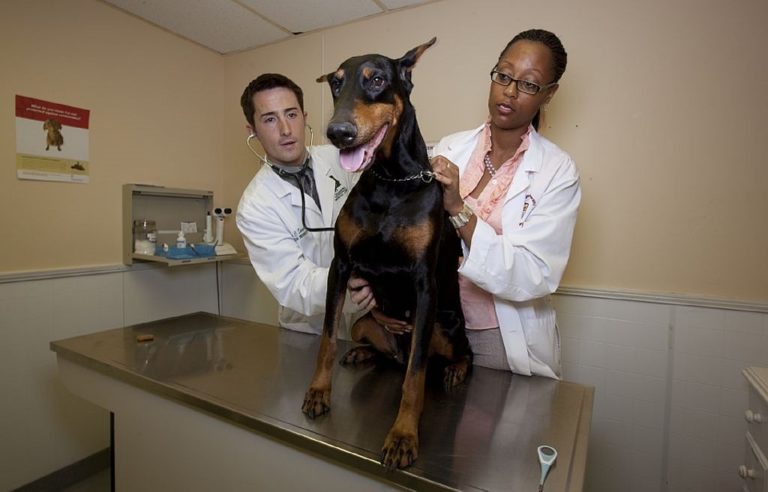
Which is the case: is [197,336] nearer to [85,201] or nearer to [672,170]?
[85,201]

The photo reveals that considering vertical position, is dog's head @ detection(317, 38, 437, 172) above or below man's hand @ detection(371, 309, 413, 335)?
above

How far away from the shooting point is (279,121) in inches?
64.0

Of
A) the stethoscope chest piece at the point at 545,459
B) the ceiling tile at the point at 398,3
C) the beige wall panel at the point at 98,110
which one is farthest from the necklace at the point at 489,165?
the beige wall panel at the point at 98,110

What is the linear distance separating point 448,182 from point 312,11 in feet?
6.28

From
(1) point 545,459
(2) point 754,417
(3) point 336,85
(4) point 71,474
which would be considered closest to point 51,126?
(4) point 71,474

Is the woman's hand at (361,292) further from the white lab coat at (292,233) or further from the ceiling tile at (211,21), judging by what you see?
the ceiling tile at (211,21)

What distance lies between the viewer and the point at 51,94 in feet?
6.95

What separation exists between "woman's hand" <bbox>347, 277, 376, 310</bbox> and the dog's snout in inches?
16.3

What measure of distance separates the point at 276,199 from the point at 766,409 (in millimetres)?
1680

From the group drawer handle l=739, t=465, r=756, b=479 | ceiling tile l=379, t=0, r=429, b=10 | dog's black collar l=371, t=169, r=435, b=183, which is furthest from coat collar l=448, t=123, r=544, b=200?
ceiling tile l=379, t=0, r=429, b=10

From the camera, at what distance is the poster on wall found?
2.02 meters

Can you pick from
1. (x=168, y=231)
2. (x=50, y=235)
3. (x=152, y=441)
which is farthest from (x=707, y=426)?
(x=50, y=235)

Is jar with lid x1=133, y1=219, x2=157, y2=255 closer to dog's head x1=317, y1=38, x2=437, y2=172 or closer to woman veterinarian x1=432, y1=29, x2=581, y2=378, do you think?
woman veterinarian x1=432, y1=29, x2=581, y2=378

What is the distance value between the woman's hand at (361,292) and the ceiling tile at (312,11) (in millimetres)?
1841
